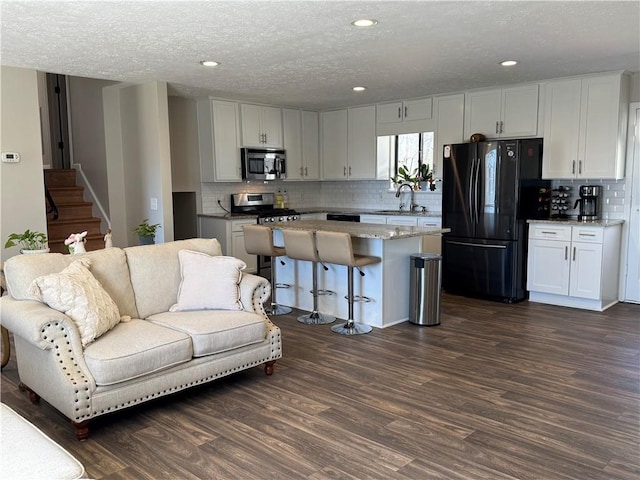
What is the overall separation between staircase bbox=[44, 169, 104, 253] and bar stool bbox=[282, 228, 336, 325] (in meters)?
3.28

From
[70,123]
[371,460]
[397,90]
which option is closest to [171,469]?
[371,460]

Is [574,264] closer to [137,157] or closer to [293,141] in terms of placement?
[293,141]

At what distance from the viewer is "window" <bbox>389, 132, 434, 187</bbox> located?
6.98 meters

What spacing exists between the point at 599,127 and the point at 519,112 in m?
0.87

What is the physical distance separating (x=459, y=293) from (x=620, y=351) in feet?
7.38

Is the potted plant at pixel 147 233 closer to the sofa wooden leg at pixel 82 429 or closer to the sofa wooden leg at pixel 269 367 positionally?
the sofa wooden leg at pixel 269 367

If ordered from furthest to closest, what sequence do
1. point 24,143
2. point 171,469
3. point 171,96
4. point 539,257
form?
1. point 171,96
2. point 539,257
3. point 24,143
4. point 171,469

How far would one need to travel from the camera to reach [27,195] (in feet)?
16.5

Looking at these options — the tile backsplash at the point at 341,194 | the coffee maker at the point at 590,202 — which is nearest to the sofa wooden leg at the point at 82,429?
the tile backsplash at the point at 341,194

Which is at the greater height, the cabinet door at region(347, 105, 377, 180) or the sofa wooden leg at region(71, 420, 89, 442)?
the cabinet door at region(347, 105, 377, 180)

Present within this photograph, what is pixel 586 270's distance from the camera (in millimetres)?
5371

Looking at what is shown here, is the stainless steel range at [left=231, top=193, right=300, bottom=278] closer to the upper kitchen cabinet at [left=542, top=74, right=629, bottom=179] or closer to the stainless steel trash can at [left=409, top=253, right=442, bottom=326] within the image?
the stainless steel trash can at [left=409, top=253, right=442, bottom=326]

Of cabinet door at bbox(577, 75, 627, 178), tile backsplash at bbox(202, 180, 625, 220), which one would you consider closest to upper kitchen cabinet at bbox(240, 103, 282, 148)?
tile backsplash at bbox(202, 180, 625, 220)

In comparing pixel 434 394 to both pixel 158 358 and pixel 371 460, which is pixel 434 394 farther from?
pixel 158 358
